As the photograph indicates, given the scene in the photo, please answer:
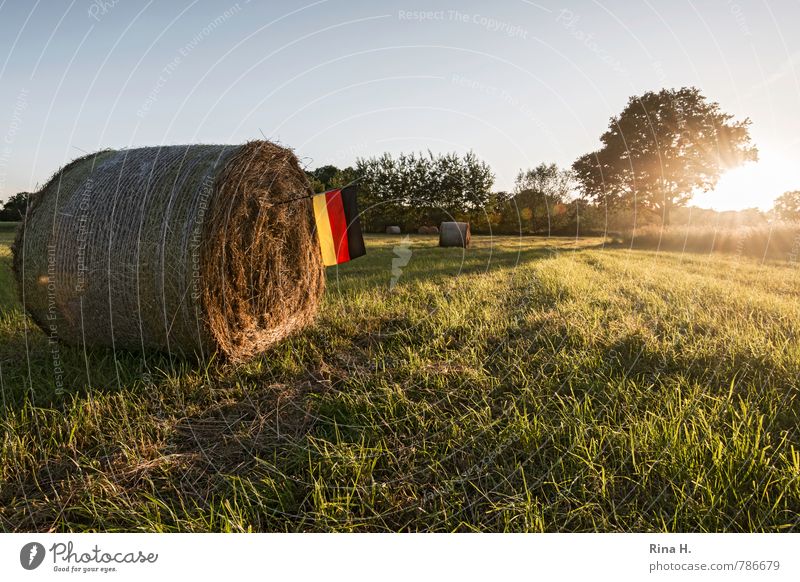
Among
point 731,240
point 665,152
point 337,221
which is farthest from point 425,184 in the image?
point 665,152

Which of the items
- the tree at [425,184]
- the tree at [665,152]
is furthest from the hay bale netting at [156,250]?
the tree at [665,152]

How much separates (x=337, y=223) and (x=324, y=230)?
0.19 m

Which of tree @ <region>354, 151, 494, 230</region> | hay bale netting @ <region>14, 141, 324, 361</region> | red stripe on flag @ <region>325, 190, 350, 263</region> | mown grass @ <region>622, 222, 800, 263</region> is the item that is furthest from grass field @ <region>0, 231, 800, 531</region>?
mown grass @ <region>622, 222, 800, 263</region>

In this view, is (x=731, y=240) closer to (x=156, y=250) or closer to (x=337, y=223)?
(x=337, y=223)

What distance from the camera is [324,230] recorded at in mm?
5262

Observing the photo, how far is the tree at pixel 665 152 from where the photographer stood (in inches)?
952

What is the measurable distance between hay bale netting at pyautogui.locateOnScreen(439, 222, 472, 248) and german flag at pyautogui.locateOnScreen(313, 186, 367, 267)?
12573mm

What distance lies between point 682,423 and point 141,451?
3635 mm

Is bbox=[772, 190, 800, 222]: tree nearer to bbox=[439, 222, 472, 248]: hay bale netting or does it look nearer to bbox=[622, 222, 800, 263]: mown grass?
bbox=[622, 222, 800, 263]: mown grass

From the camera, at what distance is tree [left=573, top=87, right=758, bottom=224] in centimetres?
2419

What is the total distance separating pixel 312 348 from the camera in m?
4.67
